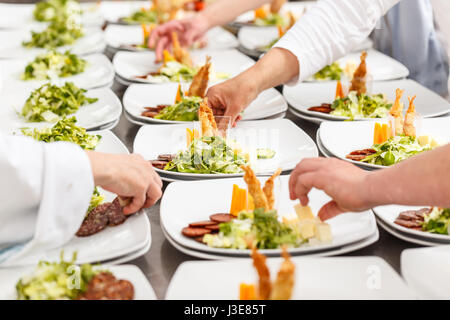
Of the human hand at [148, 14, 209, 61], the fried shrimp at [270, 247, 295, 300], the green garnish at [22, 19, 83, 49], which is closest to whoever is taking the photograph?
the fried shrimp at [270, 247, 295, 300]

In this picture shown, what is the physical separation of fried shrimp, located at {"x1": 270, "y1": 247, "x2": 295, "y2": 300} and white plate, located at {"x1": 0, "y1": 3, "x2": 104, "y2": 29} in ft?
10.5

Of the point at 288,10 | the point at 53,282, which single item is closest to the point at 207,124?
the point at 53,282

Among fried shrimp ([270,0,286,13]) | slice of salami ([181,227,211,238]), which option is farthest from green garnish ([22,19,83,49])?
slice of salami ([181,227,211,238])

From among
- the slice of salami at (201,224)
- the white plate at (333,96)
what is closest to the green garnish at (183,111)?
the white plate at (333,96)

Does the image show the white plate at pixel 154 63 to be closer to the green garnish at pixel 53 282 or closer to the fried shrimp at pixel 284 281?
the green garnish at pixel 53 282

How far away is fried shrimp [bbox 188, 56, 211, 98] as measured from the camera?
2551 mm

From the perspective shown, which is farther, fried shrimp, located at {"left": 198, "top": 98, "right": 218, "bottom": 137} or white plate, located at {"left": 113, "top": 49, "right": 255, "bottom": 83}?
white plate, located at {"left": 113, "top": 49, "right": 255, "bottom": 83}

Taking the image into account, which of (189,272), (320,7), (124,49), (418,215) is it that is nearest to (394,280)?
(418,215)

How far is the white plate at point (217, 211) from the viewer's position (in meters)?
1.50

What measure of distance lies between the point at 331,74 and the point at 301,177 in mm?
1549

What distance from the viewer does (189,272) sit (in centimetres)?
→ 138

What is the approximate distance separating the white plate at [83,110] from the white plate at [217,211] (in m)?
0.74

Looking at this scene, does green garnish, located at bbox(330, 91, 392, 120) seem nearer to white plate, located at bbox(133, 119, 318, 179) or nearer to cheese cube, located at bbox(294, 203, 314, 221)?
white plate, located at bbox(133, 119, 318, 179)

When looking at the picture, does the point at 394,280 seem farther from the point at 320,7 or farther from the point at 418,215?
the point at 320,7
